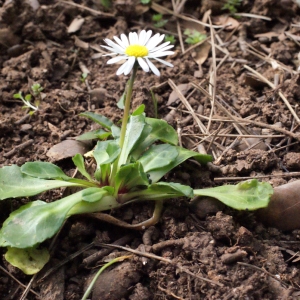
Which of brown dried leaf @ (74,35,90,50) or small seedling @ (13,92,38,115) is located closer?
small seedling @ (13,92,38,115)

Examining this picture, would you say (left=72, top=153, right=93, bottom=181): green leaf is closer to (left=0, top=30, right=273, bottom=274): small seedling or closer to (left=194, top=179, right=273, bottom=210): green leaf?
(left=0, top=30, right=273, bottom=274): small seedling

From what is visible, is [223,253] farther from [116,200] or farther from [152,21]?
[152,21]

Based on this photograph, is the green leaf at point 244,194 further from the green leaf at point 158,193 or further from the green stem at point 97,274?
the green stem at point 97,274

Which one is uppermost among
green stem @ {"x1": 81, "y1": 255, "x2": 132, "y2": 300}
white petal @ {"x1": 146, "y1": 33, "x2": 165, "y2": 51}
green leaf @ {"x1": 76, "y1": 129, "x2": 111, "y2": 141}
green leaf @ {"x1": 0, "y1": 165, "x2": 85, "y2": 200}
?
white petal @ {"x1": 146, "y1": 33, "x2": 165, "y2": 51}

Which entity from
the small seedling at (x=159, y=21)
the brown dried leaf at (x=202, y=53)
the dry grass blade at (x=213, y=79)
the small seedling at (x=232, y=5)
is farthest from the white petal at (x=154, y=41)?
the small seedling at (x=232, y=5)

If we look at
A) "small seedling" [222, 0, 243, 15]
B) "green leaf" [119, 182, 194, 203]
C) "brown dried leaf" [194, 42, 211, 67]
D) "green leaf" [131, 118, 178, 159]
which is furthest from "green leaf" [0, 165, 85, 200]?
"small seedling" [222, 0, 243, 15]
